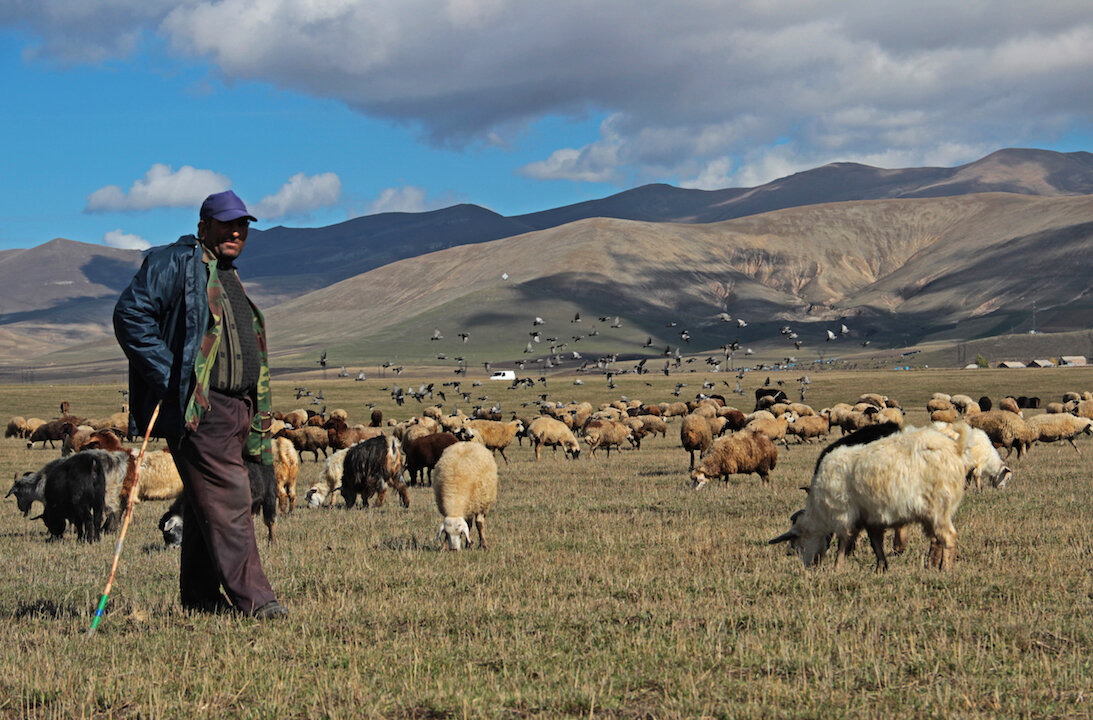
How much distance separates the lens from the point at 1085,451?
2505cm

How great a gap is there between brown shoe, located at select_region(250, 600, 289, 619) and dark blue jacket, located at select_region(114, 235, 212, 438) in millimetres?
1424

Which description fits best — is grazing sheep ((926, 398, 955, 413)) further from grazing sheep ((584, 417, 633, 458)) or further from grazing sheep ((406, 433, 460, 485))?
grazing sheep ((406, 433, 460, 485))

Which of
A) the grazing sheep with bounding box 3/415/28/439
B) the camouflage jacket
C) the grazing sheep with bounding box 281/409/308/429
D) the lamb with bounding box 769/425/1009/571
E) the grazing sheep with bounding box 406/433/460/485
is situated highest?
the camouflage jacket

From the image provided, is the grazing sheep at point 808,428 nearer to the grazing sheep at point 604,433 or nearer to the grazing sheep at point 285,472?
the grazing sheep at point 604,433

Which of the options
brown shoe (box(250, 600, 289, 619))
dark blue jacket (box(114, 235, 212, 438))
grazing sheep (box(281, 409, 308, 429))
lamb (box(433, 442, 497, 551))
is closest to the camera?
dark blue jacket (box(114, 235, 212, 438))

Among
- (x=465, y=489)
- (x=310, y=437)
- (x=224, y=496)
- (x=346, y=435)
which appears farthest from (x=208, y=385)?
(x=310, y=437)

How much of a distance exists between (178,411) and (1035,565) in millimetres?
7446

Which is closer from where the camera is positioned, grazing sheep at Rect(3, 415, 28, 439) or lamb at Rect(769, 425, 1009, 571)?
lamb at Rect(769, 425, 1009, 571)

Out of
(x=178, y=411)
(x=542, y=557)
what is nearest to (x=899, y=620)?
(x=542, y=557)

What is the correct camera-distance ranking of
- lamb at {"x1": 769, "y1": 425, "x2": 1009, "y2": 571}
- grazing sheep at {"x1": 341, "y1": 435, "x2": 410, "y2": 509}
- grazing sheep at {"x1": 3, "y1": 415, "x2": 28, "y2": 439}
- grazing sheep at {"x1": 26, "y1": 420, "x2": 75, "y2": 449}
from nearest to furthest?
lamb at {"x1": 769, "y1": 425, "x2": 1009, "y2": 571}, grazing sheep at {"x1": 341, "y1": 435, "x2": 410, "y2": 509}, grazing sheep at {"x1": 26, "y1": 420, "x2": 75, "y2": 449}, grazing sheep at {"x1": 3, "y1": 415, "x2": 28, "y2": 439}

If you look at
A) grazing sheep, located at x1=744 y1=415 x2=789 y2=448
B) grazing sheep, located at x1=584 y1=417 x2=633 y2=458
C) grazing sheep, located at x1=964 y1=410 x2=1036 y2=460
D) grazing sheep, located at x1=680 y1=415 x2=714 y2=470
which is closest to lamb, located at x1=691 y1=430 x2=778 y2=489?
grazing sheep, located at x1=680 y1=415 x2=714 y2=470

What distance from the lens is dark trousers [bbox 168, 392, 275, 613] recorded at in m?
6.95

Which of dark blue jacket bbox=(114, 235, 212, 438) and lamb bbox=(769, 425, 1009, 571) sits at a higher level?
dark blue jacket bbox=(114, 235, 212, 438)

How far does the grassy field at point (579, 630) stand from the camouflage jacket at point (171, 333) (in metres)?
1.52
